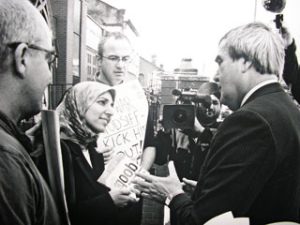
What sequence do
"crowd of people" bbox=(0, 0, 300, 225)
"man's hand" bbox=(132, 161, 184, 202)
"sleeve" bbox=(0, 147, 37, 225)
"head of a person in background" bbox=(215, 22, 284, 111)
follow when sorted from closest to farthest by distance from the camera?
"sleeve" bbox=(0, 147, 37, 225) < "crowd of people" bbox=(0, 0, 300, 225) < "head of a person in background" bbox=(215, 22, 284, 111) < "man's hand" bbox=(132, 161, 184, 202)

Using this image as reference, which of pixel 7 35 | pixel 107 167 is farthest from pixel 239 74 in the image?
pixel 7 35

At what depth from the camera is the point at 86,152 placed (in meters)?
1.17

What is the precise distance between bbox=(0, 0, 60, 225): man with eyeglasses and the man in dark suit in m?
0.65

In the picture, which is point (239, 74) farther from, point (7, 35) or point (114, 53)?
point (7, 35)

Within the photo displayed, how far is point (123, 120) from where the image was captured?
1262mm

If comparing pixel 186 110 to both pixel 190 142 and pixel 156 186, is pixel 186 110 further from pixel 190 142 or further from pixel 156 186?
pixel 156 186

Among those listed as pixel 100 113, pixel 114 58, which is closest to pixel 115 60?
pixel 114 58

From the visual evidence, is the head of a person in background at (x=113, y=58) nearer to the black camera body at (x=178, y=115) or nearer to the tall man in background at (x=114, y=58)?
the tall man in background at (x=114, y=58)

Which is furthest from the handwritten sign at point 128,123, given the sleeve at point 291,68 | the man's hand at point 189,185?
the sleeve at point 291,68

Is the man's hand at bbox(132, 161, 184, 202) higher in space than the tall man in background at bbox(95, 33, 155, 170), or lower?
lower

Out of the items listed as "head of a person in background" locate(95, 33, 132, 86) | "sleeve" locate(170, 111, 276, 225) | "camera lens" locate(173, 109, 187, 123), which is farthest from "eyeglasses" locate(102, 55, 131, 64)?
"sleeve" locate(170, 111, 276, 225)

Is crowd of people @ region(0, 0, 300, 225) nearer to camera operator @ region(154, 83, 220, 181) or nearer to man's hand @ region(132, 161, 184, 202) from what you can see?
man's hand @ region(132, 161, 184, 202)

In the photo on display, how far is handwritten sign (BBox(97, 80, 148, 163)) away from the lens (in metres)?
1.23

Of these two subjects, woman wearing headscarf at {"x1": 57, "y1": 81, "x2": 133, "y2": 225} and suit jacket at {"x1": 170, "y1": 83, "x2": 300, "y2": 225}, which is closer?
suit jacket at {"x1": 170, "y1": 83, "x2": 300, "y2": 225}
